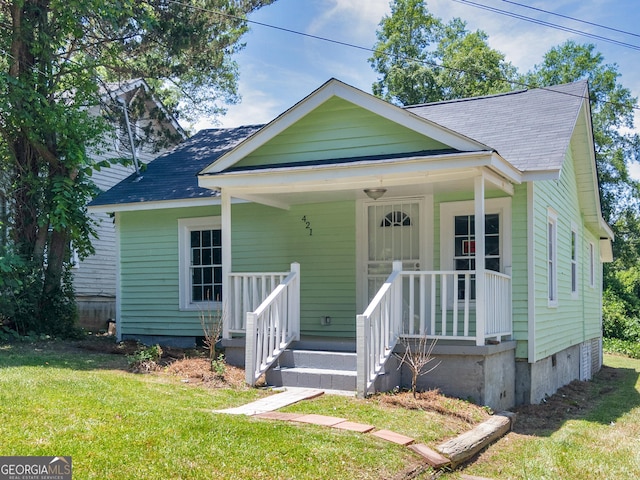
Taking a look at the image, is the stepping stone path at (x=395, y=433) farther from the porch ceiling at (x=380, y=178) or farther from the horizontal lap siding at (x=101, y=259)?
the horizontal lap siding at (x=101, y=259)

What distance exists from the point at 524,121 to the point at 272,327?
5.25 meters

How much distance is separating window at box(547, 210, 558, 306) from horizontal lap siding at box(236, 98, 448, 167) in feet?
10.5

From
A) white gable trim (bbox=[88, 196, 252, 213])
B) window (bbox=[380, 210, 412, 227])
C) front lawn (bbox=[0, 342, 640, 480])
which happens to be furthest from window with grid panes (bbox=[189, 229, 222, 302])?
window (bbox=[380, 210, 412, 227])

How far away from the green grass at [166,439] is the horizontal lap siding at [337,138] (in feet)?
12.3

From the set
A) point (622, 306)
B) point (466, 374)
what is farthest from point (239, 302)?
point (622, 306)

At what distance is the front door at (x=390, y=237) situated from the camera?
1037 centimetres

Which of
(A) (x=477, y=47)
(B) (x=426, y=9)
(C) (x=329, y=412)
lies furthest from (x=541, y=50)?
(C) (x=329, y=412)

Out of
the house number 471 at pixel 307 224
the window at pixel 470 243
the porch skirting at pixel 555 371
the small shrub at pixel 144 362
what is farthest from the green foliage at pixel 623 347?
the small shrub at pixel 144 362

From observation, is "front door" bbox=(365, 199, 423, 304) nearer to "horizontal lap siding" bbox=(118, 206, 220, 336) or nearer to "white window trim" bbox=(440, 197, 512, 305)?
"white window trim" bbox=(440, 197, 512, 305)

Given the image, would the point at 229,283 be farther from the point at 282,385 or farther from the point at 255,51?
the point at 255,51

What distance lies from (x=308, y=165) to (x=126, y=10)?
642 centimetres

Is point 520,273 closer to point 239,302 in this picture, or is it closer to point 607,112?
point 239,302

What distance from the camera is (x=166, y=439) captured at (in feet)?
17.1

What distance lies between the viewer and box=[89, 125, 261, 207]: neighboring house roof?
1215 cm
